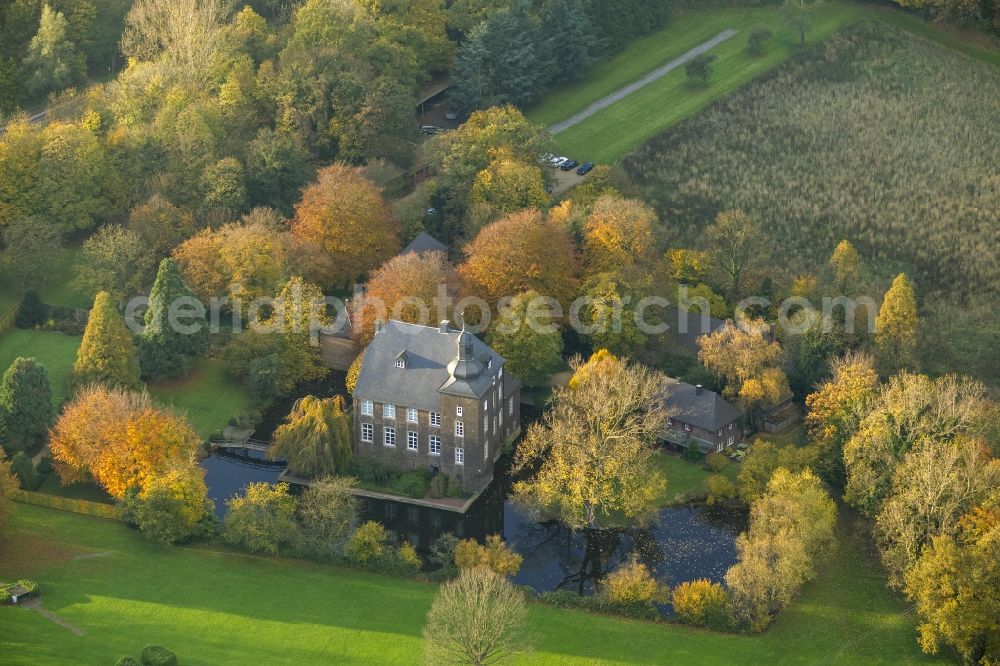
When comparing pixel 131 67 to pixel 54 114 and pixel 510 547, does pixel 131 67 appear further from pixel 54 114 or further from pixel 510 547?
pixel 510 547

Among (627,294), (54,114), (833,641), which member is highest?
(54,114)

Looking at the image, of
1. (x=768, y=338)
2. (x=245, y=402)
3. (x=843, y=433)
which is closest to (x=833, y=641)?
(x=843, y=433)

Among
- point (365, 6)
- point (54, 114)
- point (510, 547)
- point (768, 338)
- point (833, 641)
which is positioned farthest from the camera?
point (365, 6)

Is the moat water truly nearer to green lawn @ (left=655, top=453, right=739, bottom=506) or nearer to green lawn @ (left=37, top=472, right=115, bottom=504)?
green lawn @ (left=655, top=453, right=739, bottom=506)

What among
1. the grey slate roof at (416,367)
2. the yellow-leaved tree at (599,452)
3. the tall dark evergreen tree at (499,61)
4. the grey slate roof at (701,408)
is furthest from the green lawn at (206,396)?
the tall dark evergreen tree at (499,61)

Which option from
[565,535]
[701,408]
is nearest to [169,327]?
[565,535]

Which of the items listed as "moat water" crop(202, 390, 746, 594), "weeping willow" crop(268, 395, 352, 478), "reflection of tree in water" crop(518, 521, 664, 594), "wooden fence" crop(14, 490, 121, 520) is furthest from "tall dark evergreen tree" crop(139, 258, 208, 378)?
"reflection of tree in water" crop(518, 521, 664, 594)
